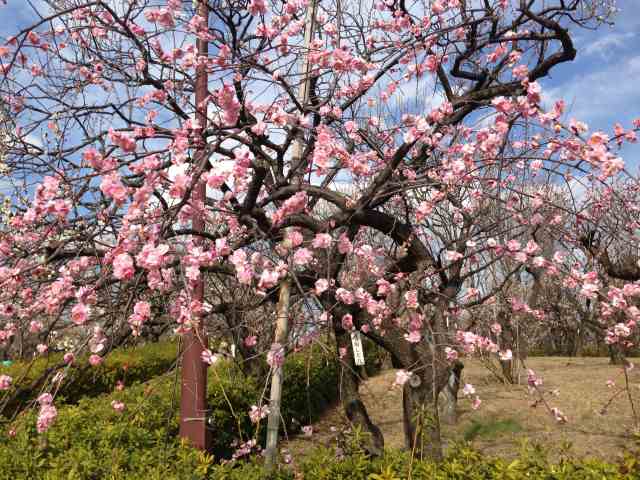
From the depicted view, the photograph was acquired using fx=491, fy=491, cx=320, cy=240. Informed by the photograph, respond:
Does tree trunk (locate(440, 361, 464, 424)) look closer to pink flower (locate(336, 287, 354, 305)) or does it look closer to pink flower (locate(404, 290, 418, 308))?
pink flower (locate(404, 290, 418, 308))

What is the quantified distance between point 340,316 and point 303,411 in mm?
4978

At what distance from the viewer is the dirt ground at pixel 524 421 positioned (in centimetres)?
629

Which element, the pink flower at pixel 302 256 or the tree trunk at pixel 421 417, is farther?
the tree trunk at pixel 421 417

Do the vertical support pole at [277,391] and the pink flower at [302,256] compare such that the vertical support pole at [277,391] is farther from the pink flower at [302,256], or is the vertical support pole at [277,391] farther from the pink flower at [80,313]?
the pink flower at [80,313]

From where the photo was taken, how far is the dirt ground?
629 centimetres

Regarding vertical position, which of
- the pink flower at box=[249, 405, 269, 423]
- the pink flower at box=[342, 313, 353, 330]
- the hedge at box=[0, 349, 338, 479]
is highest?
the pink flower at box=[342, 313, 353, 330]

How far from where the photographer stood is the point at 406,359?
12.6ft

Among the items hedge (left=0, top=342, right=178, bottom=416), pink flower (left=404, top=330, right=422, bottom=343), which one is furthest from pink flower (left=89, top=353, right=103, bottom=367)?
hedge (left=0, top=342, right=178, bottom=416)

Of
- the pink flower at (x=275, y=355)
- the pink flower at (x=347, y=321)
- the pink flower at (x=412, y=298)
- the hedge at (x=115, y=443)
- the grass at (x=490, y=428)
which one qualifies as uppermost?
the pink flower at (x=412, y=298)

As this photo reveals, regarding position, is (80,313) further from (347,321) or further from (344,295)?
(347,321)

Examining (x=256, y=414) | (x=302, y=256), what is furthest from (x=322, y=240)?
(x=256, y=414)

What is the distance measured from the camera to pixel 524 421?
7344mm

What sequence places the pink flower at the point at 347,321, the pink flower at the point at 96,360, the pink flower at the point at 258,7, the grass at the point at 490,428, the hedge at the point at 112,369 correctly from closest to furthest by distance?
the pink flower at the point at 96,360 → the pink flower at the point at 258,7 → the pink flower at the point at 347,321 → the grass at the point at 490,428 → the hedge at the point at 112,369

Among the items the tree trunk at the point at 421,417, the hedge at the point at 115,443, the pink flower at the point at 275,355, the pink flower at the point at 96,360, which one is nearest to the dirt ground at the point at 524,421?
the tree trunk at the point at 421,417
